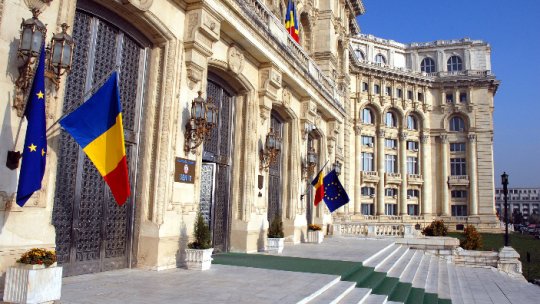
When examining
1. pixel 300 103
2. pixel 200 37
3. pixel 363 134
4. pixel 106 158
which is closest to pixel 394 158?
pixel 363 134

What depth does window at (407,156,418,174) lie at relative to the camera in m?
54.8

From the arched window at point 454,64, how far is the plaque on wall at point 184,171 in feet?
186

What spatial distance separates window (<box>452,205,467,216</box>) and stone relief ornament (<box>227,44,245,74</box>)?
48535 millimetres

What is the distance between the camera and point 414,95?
2162 inches

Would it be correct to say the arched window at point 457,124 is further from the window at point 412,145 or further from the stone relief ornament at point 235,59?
the stone relief ornament at point 235,59

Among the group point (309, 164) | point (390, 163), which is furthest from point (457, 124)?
point (309, 164)

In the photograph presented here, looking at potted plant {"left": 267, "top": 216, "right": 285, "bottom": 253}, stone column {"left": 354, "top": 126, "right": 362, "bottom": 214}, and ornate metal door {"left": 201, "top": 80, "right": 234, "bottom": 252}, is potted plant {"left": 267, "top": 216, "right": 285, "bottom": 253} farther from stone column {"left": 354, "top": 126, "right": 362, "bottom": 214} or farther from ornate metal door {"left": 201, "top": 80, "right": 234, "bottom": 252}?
stone column {"left": 354, "top": 126, "right": 362, "bottom": 214}

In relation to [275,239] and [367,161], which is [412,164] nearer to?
[367,161]

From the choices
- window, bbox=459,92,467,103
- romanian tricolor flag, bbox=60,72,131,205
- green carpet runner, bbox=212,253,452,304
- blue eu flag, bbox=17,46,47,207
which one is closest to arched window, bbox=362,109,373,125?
window, bbox=459,92,467,103

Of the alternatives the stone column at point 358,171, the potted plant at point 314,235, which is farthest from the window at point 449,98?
the potted plant at point 314,235

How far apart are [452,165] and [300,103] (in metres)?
42.4

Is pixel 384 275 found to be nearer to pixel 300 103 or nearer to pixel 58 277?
pixel 58 277

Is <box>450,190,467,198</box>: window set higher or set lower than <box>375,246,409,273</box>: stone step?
higher

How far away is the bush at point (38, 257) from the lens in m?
5.70
